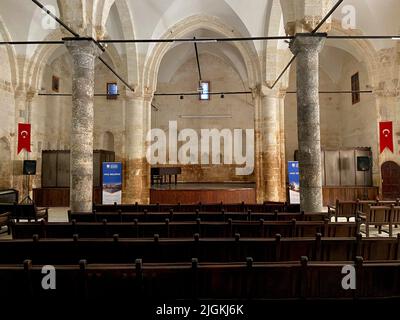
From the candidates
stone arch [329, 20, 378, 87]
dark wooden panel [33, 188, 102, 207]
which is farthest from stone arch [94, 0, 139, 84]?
stone arch [329, 20, 378, 87]

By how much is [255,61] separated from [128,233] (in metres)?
11.7

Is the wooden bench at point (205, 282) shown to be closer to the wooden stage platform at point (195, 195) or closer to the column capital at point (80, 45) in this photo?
the column capital at point (80, 45)

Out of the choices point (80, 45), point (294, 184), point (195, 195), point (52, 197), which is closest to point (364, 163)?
point (294, 184)

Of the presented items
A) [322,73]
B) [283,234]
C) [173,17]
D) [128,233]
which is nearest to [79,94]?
[128,233]

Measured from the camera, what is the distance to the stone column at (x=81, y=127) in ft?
24.8

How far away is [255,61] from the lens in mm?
14383

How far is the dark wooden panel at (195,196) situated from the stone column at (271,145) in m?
1.48

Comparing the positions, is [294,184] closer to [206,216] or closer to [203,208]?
[203,208]

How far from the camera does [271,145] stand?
1397 cm

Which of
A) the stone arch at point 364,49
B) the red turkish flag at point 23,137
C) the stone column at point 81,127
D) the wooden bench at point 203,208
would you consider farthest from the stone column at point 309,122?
the red turkish flag at point 23,137

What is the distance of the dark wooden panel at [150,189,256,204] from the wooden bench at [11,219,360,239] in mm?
8954

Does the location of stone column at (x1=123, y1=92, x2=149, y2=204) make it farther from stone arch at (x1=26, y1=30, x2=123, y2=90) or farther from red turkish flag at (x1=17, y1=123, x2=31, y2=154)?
red turkish flag at (x1=17, y1=123, x2=31, y2=154)

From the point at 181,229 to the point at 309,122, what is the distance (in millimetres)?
4381

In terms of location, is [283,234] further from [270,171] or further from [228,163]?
[228,163]
